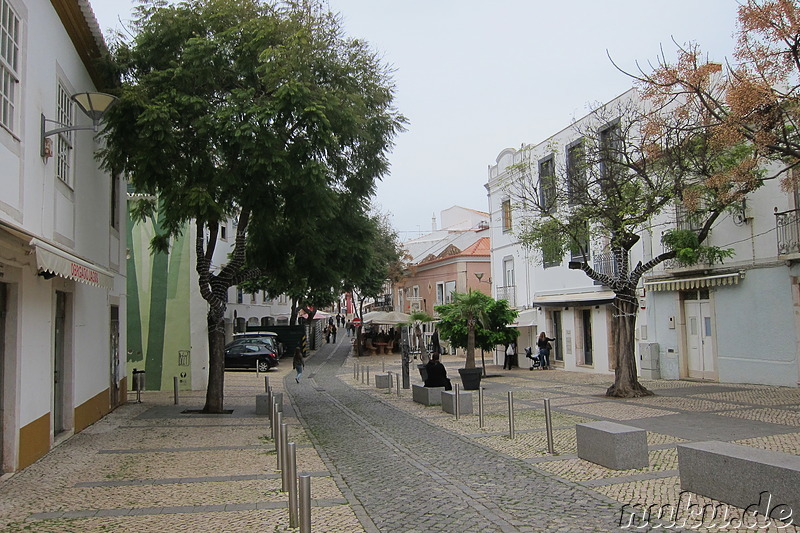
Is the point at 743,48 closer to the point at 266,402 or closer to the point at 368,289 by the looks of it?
the point at 266,402

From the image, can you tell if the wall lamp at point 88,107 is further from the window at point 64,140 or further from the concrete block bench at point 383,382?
the concrete block bench at point 383,382

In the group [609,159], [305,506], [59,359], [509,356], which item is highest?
[609,159]

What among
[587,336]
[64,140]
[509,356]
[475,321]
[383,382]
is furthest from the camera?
[509,356]

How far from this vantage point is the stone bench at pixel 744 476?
5753mm

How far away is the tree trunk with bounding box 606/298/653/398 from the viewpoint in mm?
15758

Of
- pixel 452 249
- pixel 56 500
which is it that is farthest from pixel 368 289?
pixel 56 500

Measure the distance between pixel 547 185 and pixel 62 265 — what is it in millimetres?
13351

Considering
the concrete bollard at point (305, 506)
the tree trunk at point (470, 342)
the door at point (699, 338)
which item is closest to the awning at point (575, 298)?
the door at point (699, 338)

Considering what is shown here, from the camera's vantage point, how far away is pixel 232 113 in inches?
489

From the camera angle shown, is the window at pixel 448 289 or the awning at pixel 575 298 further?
the window at pixel 448 289

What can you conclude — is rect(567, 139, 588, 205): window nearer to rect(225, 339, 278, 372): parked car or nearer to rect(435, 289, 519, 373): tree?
rect(435, 289, 519, 373): tree

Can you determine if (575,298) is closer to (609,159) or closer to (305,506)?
(609,159)

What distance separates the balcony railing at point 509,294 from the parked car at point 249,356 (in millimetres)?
11171

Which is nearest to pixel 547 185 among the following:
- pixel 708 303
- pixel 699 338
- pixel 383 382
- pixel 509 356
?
pixel 708 303
